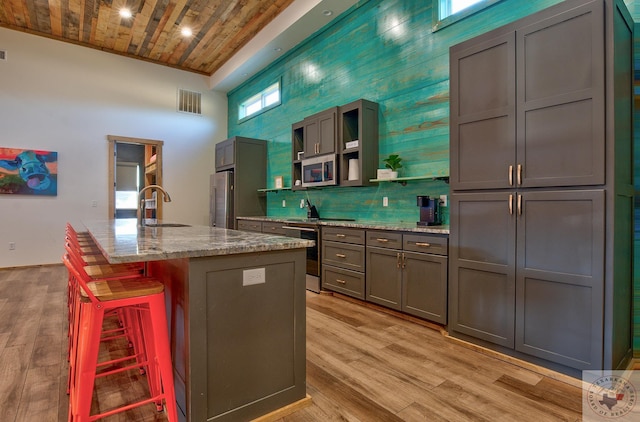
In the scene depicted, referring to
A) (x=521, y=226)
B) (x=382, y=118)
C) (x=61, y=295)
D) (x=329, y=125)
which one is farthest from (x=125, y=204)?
(x=521, y=226)

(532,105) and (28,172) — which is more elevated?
(532,105)

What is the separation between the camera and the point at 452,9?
343cm

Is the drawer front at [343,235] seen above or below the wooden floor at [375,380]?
above

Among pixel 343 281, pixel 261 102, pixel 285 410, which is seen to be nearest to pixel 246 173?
pixel 261 102

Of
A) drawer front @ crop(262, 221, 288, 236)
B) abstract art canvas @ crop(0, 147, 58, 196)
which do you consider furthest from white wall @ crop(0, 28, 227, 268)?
drawer front @ crop(262, 221, 288, 236)

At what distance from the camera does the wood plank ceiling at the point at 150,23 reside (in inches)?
187

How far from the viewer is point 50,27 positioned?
5.46m

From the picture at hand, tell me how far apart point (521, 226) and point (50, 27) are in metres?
7.21

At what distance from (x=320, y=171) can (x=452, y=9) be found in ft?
7.45

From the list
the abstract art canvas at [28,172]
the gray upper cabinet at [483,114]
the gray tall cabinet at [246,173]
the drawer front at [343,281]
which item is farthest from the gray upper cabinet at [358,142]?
the abstract art canvas at [28,172]

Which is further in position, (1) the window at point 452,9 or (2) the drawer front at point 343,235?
(2) the drawer front at point 343,235

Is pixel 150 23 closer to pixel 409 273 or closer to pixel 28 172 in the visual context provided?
pixel 28 172

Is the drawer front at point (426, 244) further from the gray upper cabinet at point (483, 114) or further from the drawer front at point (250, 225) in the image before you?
the drawer front at point (250, 225)

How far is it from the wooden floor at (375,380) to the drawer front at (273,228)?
72.1 inches
